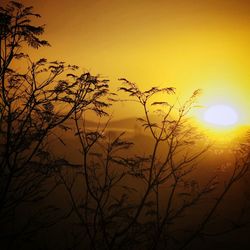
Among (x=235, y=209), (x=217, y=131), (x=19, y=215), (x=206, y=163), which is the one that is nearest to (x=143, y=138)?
(x=206, y=163)

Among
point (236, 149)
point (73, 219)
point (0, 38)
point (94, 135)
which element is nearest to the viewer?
point (0, 38)

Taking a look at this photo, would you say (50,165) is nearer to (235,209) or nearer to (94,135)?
(94,135)

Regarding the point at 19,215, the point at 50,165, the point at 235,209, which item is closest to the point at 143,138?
the point at 235,209

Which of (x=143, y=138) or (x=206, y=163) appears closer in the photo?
(x=206, y=163)

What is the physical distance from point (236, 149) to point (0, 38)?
8.10m

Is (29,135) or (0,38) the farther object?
(29,135)

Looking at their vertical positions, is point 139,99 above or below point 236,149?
above

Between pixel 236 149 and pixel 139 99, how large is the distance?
421 cm

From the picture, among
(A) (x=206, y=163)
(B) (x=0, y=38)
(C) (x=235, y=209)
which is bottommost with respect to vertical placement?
A: (C) (x=235, y=209)

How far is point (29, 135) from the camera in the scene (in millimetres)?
6848

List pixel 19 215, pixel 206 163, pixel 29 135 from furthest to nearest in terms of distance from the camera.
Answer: pixel 206 163 < pixel 19 215 < pixel 29 135

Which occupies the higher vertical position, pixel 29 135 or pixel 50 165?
pixel 29 135

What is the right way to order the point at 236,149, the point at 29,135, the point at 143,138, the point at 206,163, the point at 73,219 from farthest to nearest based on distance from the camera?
the point at 143,138
the point at 206,163
the point at 73,219
the point at 236,149
the point at 29,135

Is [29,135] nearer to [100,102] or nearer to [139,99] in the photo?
[100,102]
